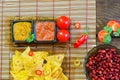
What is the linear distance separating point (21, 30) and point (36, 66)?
275 millimetres

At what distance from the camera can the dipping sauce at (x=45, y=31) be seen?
201 cm

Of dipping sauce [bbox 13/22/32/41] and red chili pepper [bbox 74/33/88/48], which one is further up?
dipping sauce [bbox 13/22/32/41]

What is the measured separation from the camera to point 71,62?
2.09 m

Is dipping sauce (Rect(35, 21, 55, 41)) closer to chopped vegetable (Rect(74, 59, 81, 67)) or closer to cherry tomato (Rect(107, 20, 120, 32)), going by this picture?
chopped vegetable (Rect(74, 59, 81, 67))

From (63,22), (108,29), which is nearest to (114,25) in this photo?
(108,29)

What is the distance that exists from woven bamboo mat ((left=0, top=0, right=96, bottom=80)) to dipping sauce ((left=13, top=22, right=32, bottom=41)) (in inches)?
3.9

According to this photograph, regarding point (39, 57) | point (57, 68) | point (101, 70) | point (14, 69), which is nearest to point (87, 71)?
point (101, 70)

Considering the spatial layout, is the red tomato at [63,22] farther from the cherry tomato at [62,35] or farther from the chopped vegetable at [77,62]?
the chopped vegetable at [77,62]

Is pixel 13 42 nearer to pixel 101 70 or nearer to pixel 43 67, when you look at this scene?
pixel 43 67

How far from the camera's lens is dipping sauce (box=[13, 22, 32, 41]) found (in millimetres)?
2039

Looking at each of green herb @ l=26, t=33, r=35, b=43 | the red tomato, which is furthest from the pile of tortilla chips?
the red tomato

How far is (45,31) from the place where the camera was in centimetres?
202

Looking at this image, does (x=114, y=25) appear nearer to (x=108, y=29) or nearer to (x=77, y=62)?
(x=108, y=29)

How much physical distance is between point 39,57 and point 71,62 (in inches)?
9.3
